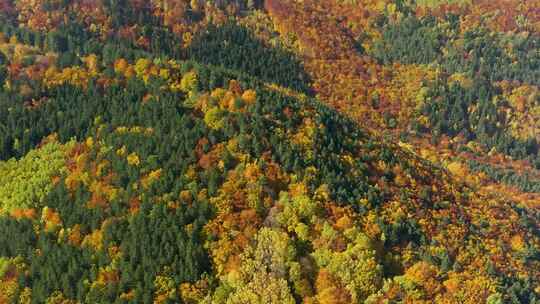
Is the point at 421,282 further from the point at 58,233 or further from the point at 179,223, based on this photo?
the point at 58,233

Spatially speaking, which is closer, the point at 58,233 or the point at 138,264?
the point at 138,264

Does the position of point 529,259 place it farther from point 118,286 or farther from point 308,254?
point 118,286

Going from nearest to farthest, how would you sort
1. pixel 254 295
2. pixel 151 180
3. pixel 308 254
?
pixel 254 295 < pixel 308 254 < pixel 151 180

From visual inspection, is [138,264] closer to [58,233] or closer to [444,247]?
[58,233]

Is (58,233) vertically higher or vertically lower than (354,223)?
lower

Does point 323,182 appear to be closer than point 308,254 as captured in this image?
No

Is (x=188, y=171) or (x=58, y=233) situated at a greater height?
(x=188, y=171)

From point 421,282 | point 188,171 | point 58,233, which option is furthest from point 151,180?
point 421,282

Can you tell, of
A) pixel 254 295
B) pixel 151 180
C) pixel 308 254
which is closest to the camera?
pixel 254 295

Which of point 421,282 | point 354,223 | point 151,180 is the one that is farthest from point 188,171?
point 421,282
